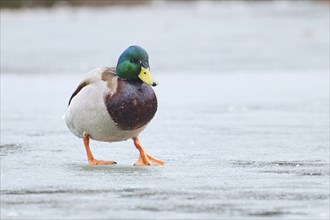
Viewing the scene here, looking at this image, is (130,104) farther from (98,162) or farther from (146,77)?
(98,162)

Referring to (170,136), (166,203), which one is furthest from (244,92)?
(166,203)

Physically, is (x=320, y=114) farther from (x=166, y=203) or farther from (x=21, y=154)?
(x=166, y=203)

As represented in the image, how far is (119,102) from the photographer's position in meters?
6.04

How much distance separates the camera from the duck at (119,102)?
6043 mm

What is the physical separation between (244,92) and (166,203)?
6.09 meters

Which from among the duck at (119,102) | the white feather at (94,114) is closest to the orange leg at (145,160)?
the duck at (119,102)

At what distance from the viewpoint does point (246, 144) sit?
7.16m

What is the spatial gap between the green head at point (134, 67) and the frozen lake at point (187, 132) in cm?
56

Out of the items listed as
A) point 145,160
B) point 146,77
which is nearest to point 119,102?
point 146,77

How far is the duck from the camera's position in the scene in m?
6.04

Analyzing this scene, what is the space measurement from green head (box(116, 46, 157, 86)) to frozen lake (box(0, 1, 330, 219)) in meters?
0.56

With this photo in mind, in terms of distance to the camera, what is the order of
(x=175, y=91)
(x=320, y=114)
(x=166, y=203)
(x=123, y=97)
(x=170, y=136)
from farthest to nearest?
1. (x=175, y=91)
2. (x=320, y=114)
3. (x=170, y=136)
4. (x=123, y=97)
5. (x=166, y=203)

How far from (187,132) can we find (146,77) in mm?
1869

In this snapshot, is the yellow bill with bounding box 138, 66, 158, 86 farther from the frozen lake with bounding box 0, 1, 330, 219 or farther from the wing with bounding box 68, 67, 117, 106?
the frozen lake with bounding box 0, 1, 330, 219
